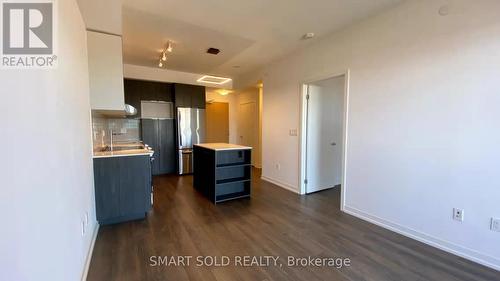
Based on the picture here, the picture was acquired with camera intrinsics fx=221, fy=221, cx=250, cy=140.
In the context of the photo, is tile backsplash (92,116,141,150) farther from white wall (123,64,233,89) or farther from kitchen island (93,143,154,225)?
kitchen island (93,143,154,225)

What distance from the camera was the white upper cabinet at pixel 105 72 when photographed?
2729 mm

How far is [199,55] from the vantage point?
4289 mm

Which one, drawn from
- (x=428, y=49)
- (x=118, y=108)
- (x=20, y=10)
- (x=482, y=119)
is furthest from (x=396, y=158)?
(x=118, y=108)

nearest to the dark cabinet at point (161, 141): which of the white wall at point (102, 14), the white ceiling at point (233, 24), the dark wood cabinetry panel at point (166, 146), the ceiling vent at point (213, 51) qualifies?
the dark wood cabinetry panel at point (166, 146)

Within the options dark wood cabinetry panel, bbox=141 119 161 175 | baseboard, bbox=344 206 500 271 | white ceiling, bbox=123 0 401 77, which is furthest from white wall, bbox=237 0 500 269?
dark wood cabinetry panel, bbox=141 119 161 175

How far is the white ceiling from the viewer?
8.33 ft

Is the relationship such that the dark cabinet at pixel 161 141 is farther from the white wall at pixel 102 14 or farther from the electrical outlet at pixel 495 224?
the electrical outlet at pixel 495 224

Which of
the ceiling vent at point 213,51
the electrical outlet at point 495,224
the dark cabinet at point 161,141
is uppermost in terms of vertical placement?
the ceiling vent at point 213,51

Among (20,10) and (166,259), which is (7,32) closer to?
(20,10)

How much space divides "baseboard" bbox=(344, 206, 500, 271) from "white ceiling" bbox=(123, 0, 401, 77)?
260 centimetres

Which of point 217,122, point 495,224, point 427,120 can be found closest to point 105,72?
point 427,120

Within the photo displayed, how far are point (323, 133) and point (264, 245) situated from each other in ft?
8.55

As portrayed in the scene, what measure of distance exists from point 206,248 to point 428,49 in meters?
3.12

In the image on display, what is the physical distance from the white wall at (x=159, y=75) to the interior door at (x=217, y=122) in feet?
3.03
